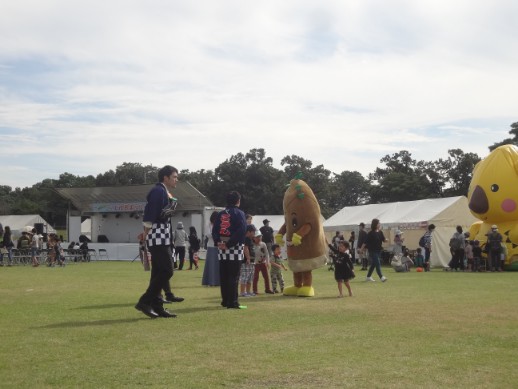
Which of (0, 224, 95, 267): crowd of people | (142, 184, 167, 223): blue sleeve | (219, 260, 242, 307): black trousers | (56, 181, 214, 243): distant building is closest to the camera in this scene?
(142, 184, 167, 223): blue sleeve

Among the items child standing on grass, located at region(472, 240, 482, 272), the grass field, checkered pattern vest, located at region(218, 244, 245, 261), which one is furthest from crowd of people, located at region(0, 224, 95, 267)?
checkered pattern vest, located at region(218, 244, 245, 261)

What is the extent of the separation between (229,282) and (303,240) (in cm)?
314

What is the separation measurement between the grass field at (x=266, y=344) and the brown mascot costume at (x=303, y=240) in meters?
1.14

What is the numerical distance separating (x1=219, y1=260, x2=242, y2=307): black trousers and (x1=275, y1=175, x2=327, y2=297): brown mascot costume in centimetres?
269

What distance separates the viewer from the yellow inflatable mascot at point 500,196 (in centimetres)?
2495

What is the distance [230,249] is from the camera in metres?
11.6

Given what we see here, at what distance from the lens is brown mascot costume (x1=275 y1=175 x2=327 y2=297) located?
46.5 ft

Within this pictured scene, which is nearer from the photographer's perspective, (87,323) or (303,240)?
(87,323)

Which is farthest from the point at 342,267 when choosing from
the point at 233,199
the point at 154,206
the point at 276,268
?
the point at 154,206

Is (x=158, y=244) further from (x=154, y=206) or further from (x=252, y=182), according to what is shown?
(x=252, y=182)

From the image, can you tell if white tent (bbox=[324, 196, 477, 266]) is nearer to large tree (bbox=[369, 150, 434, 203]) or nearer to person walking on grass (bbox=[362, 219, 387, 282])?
person walking on grass (bbox=[362, 219, 387, 282])

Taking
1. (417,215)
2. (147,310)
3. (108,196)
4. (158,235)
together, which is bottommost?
(147,310)

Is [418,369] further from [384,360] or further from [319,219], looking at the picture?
[319,219]

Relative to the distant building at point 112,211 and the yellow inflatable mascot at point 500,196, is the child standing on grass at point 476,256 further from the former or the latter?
the distant building at point 112,211
